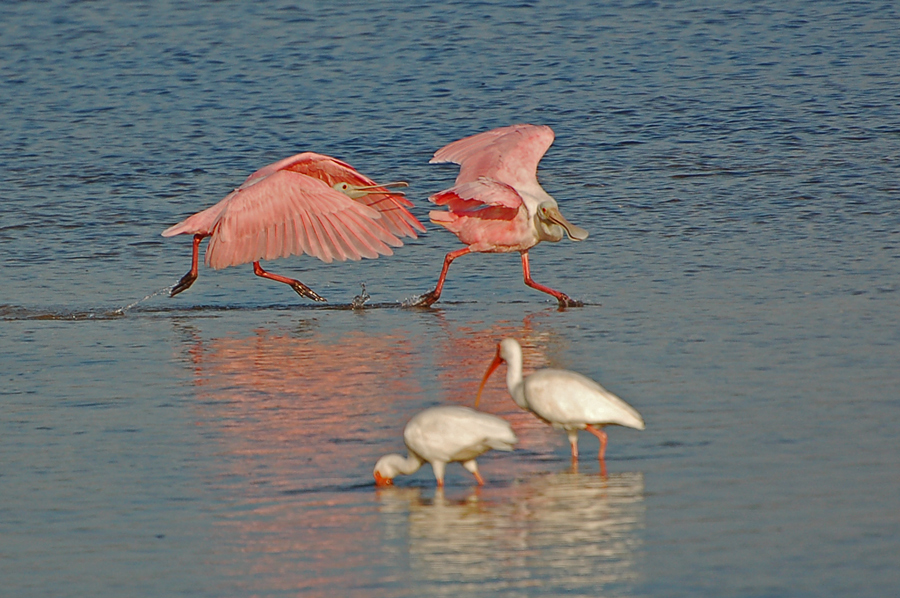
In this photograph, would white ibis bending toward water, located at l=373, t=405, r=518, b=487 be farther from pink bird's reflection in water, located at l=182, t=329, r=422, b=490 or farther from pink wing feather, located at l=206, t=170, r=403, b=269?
pink wing feather, located at l=206, t=170, r=403, b=269

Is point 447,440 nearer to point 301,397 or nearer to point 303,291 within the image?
point 301,397

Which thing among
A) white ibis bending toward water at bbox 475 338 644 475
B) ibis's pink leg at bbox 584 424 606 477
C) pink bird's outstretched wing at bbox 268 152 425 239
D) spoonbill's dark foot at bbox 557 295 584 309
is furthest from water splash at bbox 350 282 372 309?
ibis's pink leg at bbox 584 424 606 477

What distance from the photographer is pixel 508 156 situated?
10.6 m

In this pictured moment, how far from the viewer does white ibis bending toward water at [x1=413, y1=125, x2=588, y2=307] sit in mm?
10016

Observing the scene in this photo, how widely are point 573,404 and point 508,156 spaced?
198 inches

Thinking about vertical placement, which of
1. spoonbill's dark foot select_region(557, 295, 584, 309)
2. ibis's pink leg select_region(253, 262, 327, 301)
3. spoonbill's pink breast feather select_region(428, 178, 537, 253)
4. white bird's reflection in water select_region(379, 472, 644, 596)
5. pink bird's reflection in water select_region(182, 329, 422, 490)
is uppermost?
spoonbill's pink breast feather select_region(428, 178, 537, 253)

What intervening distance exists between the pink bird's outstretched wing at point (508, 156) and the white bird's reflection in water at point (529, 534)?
16.4 feet

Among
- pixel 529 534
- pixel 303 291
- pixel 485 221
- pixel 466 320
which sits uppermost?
pixel 485 221

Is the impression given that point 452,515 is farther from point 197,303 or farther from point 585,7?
point 585,7

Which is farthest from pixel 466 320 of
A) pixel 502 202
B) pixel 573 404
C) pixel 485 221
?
pixel 573 404

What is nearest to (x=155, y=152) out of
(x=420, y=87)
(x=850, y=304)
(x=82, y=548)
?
(x=420, y=87)

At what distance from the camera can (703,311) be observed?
8953mm

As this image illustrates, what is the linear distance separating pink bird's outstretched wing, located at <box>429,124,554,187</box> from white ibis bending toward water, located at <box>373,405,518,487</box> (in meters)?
5.02

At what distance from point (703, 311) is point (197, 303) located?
11.8ft
